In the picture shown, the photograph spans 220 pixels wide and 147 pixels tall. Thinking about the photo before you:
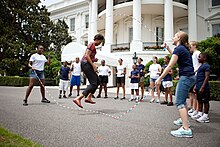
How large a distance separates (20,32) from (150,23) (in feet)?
53.5

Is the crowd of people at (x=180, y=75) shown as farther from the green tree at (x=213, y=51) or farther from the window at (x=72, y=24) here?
the window at (x=72, y=24)

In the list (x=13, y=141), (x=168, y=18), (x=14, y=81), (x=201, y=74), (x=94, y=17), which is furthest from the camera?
(x=94, y=17)

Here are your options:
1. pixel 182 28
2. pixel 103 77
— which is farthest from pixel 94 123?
pixel 182 28

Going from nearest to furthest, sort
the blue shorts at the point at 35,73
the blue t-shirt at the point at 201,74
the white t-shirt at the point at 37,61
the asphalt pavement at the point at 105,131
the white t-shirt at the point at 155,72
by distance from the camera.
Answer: the asphalt pavement at the point at 105,131 → the blue t-shirt at the point at 201,74 → the blue shorts at the point at 35,73 → the white t-shirt at the point at 37,61 → the white t-shirt at the point at 155,72

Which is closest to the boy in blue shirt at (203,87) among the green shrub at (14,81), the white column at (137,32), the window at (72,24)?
the white column at (137,32)

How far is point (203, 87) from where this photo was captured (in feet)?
15.6

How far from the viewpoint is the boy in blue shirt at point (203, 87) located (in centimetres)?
476

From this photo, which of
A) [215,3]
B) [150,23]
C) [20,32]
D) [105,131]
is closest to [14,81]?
[20,32]

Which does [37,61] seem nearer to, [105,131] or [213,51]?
[105,131]

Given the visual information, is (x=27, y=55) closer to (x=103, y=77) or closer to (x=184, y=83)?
(x=103, y=77)

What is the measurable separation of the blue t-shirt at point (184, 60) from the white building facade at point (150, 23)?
16826 millimetres

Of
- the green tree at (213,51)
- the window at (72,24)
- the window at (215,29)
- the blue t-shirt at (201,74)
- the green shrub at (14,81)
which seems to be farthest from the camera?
the window at (72,24)

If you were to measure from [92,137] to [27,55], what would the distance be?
76.0 feet

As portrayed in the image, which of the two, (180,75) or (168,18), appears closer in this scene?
(180,75)
